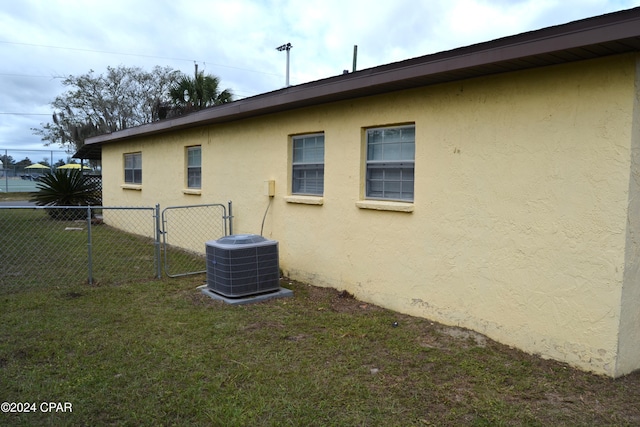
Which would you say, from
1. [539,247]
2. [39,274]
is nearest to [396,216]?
[539,247]

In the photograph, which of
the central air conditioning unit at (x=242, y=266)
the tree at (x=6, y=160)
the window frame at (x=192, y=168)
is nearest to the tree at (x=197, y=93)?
the window frame at (x=192, y=168)

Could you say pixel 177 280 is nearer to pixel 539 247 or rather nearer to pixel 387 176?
pixel 387 176

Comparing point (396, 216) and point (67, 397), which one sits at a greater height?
point (396, 216)

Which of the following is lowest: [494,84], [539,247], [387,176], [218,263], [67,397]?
[67,397]

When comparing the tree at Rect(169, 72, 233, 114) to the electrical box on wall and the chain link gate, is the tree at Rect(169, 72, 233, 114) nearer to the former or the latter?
the chain link gate

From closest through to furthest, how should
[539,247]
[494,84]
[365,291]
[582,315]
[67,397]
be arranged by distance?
[67,397] → [582,315] → [539,247] → [494,84] → [365,291]

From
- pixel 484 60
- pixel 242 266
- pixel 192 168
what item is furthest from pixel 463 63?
pixel 192 168

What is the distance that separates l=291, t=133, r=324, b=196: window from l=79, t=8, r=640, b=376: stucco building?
0.09 feet

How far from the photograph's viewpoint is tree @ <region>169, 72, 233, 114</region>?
22.6 metres

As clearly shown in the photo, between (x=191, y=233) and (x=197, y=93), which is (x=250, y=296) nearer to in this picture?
(x=191, y=233)

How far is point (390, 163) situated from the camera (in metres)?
5.91

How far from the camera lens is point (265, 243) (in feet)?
21.1

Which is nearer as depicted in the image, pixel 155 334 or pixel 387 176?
pixel 155 334

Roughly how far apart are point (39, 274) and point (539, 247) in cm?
727
